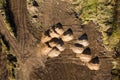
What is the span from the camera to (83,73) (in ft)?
12.2

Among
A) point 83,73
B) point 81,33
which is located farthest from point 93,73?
point 81,33

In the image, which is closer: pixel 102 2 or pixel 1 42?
pixel 102 2

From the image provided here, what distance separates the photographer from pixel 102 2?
357 centimetres

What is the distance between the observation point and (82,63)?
3.73 metres

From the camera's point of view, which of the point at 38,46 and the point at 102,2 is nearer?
the point at 102,2

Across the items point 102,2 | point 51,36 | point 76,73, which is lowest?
point 76,73

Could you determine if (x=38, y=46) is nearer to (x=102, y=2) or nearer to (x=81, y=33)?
(x=81, y=33)

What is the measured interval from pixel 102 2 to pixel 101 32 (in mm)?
292

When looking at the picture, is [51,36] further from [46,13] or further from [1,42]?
[1,42]

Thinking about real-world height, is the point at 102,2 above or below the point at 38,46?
above

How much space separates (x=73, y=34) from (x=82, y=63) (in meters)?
0.30

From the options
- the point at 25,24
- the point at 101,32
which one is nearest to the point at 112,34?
the point at 101,32

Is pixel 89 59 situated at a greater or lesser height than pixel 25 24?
lesser

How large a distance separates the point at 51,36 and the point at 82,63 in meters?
0.41
